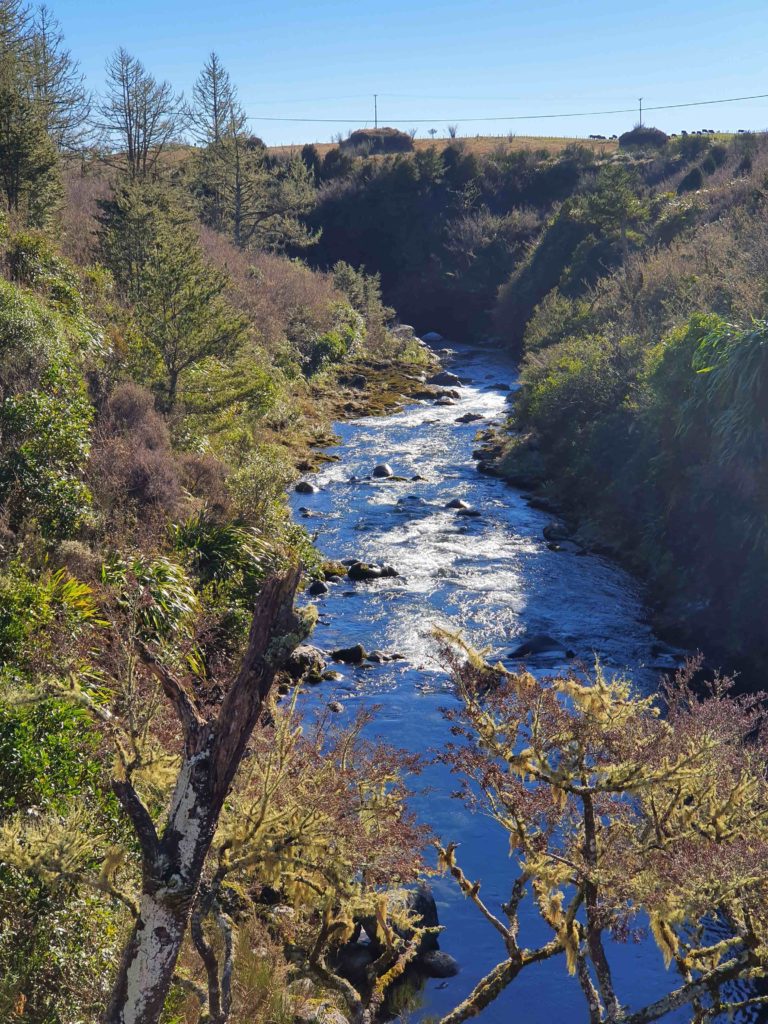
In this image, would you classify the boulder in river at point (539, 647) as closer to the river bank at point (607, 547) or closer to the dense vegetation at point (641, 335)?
the river bank at point (607, 547)

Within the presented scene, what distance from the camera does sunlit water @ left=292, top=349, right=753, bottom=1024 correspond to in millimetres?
10648

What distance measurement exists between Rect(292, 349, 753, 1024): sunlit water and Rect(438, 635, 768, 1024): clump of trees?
117 inches

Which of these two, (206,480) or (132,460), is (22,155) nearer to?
(206,480)

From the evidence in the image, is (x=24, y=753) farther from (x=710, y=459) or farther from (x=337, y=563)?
(x=710, y=459)

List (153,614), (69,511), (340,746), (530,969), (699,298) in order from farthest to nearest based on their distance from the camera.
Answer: (699,298)
(69,511)
(153,614)
(530,969)
(340,746)

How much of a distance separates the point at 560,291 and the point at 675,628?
32.9 m

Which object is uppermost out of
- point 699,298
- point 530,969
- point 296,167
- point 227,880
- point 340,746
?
point 296,167

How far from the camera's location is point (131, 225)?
30438 mm

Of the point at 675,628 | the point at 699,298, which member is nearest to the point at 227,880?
the point at 675,628

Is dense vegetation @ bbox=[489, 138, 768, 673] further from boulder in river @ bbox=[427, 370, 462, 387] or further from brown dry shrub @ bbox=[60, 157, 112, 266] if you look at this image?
brown dry shrub @ bbox=[60, 157, 112, 266]

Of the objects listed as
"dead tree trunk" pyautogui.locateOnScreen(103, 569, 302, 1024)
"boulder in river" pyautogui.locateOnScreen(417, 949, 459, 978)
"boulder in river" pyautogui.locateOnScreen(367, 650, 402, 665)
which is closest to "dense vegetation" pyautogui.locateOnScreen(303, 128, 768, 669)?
"boulder in river" pyautogui.locateOnScreen(367, 650, 402, 665)

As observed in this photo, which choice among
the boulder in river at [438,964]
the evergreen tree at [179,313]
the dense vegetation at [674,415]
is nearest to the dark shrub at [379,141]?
the dense vegetation at [674,415]

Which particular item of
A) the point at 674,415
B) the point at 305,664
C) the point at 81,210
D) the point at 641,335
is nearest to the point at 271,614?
the point at 305,664

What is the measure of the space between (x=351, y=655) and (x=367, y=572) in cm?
443
